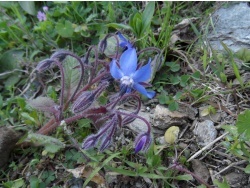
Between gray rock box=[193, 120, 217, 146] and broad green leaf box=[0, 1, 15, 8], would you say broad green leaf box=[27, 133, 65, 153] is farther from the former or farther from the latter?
broad green leaf box=[0, 1, 15, 8]

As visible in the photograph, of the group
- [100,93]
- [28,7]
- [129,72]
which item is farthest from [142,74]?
[28,7]

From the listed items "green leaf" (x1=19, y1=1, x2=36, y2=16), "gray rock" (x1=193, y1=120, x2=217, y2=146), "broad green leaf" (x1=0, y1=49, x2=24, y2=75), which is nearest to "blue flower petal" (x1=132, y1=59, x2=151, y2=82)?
"gray rock" (x1=193, y1=120, x2=217, y2=146)

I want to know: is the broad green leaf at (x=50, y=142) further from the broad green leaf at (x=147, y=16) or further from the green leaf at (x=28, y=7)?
the green leaf at (x=28, y=7)

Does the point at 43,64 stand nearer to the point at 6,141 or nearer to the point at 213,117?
the point at 6,141

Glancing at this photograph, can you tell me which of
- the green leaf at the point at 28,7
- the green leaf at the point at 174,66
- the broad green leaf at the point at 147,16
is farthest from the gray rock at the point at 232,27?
the green leaf at the point at 28,7

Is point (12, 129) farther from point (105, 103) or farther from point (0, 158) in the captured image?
point (105, 103)

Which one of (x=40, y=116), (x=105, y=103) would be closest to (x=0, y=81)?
(x=40, y=116)
